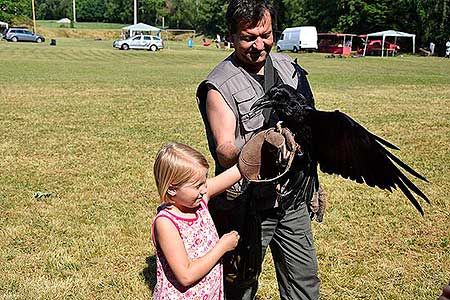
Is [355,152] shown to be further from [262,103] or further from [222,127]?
[222,127]

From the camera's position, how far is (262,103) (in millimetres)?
3072

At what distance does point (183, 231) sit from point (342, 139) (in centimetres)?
105

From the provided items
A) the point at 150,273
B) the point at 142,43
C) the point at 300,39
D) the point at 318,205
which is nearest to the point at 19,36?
the point at 142,43

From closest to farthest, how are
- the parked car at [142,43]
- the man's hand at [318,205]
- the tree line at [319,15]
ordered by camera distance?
the man's hand at [318,205] → the parked car at [142,43] → the tree line at [319,15]

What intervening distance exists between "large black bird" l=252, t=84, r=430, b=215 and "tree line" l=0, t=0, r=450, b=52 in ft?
75.4

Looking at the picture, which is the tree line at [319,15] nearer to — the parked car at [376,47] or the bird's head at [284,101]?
the parked car at [376,47]

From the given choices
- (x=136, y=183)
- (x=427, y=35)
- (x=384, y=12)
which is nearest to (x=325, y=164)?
(x=136, y=183)

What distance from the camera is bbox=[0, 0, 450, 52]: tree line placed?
191 ft

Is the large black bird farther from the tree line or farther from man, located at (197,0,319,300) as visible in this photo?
the tree line

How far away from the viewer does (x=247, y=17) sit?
10.0ft

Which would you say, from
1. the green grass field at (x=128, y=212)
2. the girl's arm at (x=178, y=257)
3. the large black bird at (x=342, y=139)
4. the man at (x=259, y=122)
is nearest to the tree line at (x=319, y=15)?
the green grass field at (x=128, y=212)

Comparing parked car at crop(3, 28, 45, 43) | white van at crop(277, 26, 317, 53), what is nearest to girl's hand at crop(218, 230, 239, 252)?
white van at crop(277, 26, 317, 53)

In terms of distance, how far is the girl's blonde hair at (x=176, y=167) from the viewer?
2725mm

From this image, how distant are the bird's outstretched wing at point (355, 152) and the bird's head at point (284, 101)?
Result: 100 millimetres
